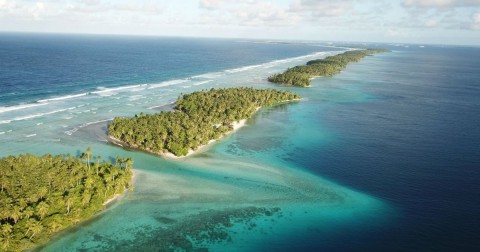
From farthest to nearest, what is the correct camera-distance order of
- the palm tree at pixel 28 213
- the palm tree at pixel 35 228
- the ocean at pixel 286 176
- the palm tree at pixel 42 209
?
the ocean at pixel 286 176 < the palm tree at pixel 42 209 < the palm tree at pixel 28 213 < the palm tree at pixel 35 228

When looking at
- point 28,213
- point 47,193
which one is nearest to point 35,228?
point 28,213

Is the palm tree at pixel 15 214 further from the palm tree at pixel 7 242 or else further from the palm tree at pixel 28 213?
the palm tree at pixel 7 242

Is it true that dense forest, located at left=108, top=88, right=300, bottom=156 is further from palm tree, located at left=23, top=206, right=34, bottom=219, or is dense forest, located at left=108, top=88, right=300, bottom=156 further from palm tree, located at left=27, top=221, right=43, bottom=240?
palm tree, located at left=27, top=221, right=43, bottom=240

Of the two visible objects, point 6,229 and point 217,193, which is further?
point 217,193

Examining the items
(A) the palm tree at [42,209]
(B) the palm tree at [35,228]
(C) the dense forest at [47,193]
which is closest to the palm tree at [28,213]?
(C) the dense forest at [47,193]

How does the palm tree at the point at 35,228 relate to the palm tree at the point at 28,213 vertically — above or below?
below

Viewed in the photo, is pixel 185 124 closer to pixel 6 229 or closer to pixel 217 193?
pixel 217 193

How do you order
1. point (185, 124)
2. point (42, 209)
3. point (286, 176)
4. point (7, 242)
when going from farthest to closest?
1. point (185, 124)
2. point (286, 176)
3. point (42, 209)
4. point (7, 242)

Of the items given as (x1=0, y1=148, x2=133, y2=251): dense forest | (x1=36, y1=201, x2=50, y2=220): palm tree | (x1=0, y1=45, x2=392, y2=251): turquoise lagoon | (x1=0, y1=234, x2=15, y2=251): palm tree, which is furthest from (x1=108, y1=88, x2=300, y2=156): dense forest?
(x1=0, y1=234, x2=15, y2=251): palm tree
